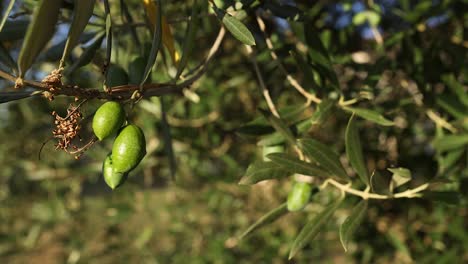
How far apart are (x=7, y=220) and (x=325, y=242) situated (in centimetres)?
220

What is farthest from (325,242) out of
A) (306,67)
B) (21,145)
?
(21,145)

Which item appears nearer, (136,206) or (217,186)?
(217,186)

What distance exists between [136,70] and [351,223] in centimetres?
52

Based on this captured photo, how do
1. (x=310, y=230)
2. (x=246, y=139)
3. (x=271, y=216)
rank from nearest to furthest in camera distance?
(x=310, y=230) < (x=271, y=216) < (x=246, y=139)

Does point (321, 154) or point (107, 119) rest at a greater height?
point (107, 119)

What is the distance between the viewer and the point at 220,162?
219cm

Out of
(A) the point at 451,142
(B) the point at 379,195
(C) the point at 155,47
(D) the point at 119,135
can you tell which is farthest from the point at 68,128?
(A) the point at 451,142

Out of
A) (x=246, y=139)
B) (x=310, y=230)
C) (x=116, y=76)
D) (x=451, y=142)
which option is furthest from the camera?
(x=451, y=142)

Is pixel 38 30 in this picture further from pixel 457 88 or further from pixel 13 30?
pixel 457 88

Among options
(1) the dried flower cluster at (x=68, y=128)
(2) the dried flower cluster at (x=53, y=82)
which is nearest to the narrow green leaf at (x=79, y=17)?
(2) the dried flower cluster at (x=53, y=82)

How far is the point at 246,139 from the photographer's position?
1161 millimetres

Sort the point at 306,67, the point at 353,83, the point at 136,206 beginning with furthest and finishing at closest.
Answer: the point at 136,206 < the point at 353,83 < the point at 306,67

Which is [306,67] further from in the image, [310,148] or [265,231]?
[265,231]

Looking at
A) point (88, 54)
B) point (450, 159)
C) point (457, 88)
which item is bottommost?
point (450, 159)
